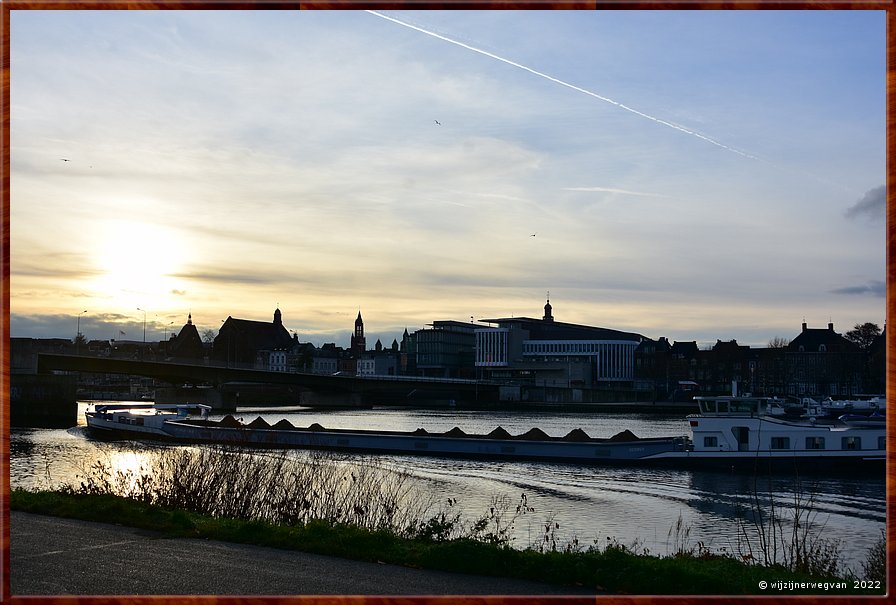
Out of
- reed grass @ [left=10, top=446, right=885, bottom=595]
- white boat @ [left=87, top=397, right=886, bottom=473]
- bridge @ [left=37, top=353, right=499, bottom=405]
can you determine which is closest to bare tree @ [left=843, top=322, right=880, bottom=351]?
bridge @ [left=37, top=353, right=499, bottom=405]

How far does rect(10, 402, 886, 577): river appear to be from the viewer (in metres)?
28.6

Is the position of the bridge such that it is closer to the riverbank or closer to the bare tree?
the bare tree

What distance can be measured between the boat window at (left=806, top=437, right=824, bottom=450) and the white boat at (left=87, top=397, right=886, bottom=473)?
0.17 feet

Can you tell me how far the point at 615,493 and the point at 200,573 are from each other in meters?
30.7

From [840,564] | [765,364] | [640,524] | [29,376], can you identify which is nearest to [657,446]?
[640,524]

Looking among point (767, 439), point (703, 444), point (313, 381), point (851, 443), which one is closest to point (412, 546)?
point (703, 444)

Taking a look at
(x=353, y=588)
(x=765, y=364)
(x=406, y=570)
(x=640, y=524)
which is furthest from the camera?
(x=765, y=364)

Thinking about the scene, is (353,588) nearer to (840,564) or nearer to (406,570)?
(406,570)

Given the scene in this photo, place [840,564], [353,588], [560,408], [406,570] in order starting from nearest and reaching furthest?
[353,588]
[406,570]
[840,564]
[560,408]

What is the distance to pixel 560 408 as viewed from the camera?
432 ft

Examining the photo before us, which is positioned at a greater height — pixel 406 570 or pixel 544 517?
pixel 406 570

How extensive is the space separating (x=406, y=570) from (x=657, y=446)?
138ft

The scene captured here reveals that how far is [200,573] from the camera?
1186 centimetres

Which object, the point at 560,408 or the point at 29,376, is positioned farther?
the point at 560,408
